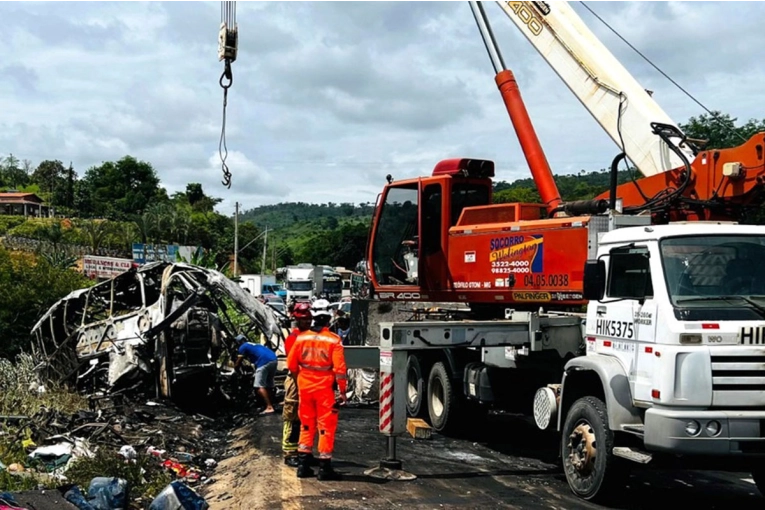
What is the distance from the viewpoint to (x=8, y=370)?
44.2ft

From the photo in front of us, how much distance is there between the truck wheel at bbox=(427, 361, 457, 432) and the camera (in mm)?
11141

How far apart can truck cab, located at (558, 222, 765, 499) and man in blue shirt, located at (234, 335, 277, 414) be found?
256 inches

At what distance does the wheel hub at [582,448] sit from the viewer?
707 centimetres

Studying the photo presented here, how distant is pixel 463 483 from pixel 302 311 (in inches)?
91.9

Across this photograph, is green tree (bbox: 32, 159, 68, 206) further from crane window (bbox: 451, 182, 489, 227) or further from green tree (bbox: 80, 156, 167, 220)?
crane window (bbox: 451, 182, 489, 227)

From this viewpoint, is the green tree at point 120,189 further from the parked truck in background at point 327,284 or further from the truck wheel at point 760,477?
the truck wheel at point 760,477

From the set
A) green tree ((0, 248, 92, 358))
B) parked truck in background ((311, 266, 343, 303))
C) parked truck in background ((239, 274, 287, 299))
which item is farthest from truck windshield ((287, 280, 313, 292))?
green tree ((0, 248, 92, 358))

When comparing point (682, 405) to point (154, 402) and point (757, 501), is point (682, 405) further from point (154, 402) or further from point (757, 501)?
point (154, 402)

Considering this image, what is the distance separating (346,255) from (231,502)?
8022cm

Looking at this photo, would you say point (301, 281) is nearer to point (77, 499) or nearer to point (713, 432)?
point (77, 499)

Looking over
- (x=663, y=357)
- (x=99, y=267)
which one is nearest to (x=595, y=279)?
(x=663, y=357)

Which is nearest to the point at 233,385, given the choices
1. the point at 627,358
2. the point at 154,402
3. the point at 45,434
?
the point at 154,402

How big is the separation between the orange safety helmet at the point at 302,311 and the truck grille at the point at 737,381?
3.82 metres

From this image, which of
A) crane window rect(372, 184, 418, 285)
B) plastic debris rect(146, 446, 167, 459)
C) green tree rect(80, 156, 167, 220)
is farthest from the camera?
green tree rect(80, 156, 167, 220)
